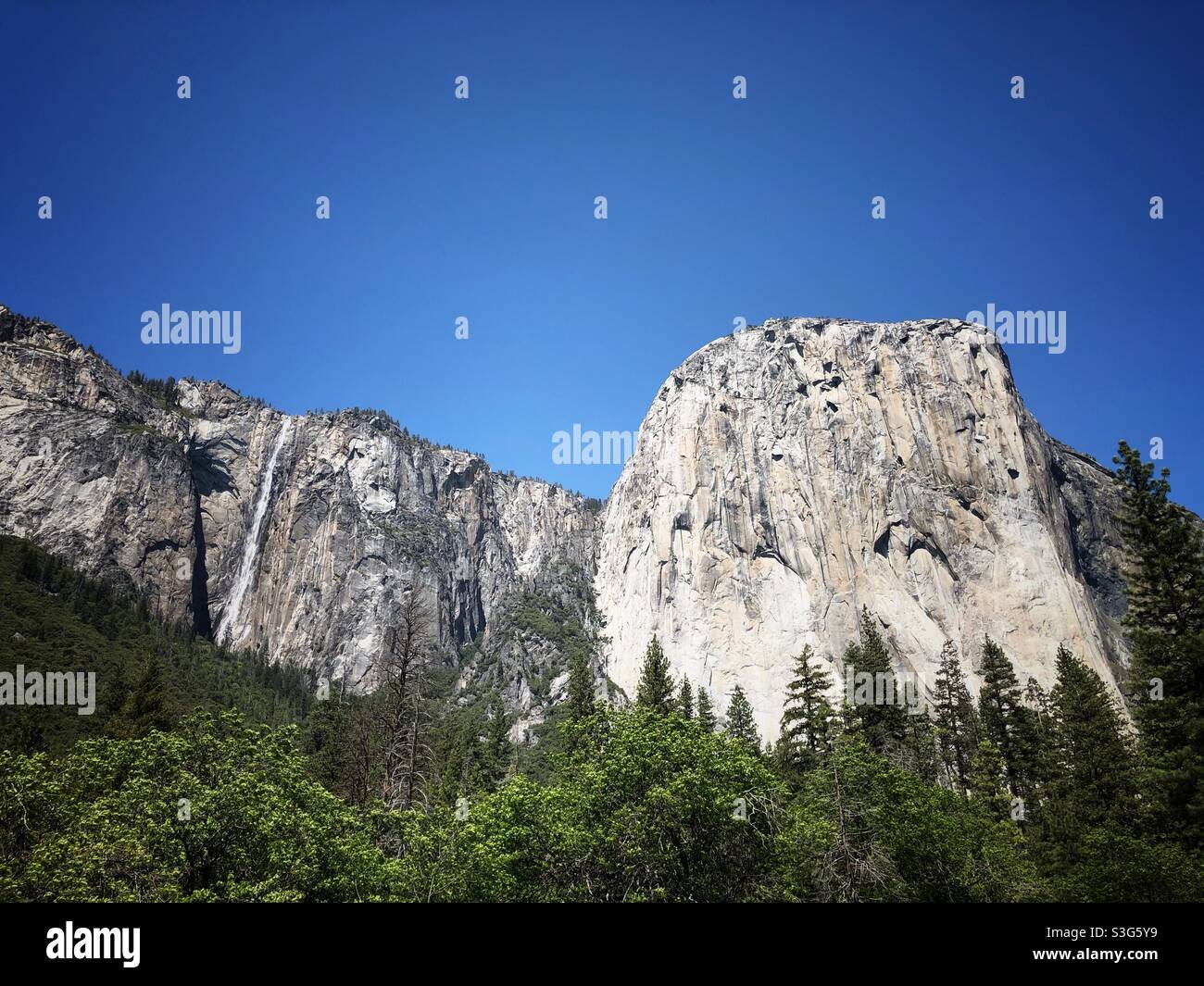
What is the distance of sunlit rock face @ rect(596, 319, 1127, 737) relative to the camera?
123 metres

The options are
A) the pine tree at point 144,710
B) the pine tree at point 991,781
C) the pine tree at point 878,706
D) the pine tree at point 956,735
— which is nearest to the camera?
the pine tree at point 991,781

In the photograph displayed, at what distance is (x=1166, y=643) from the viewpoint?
79.1ft

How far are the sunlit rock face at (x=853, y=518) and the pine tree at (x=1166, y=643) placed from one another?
100742mm

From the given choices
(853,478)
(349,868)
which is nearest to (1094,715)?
(349,868)

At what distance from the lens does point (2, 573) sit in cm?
12031

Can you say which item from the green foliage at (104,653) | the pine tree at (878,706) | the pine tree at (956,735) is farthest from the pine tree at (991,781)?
the green foliage at (104,653)

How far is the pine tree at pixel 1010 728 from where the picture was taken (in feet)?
143

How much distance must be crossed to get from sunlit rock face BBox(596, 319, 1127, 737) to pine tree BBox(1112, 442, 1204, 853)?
10074 centimetres

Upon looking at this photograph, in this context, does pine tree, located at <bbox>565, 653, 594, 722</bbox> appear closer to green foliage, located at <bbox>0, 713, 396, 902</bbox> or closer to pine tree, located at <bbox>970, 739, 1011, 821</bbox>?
pine tree, located at <bbox>970, 739, 1011, 821</bbox>

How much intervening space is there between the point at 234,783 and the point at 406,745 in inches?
480

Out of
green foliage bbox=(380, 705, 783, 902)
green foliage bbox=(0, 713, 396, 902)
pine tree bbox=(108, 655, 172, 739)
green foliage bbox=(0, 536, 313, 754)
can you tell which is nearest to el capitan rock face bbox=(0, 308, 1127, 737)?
green foliage bbox=(0, 536, 313, 754)

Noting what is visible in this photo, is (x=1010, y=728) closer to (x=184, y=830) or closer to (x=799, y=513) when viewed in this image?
(x=184, y=830)

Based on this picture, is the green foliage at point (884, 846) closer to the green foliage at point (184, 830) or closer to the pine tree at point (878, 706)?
the pine tree at point (878, 706)
